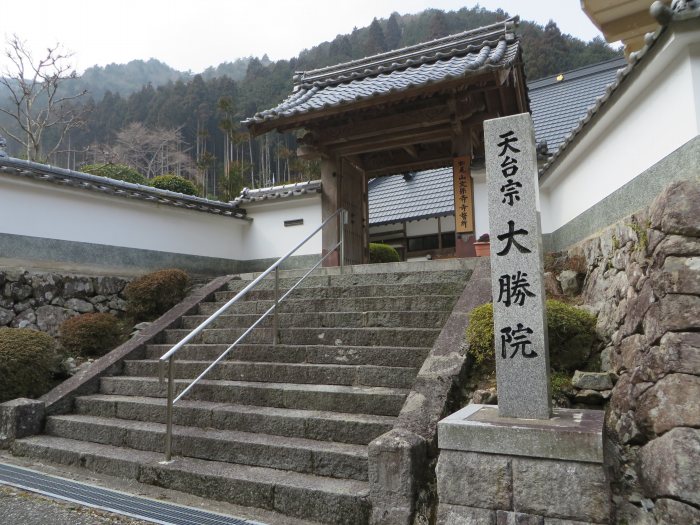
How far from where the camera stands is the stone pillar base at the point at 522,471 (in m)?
2.67

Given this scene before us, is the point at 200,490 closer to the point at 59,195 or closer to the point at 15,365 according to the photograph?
the point at 15,365

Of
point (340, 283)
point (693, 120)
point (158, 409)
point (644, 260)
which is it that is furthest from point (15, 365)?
point (693, 120)

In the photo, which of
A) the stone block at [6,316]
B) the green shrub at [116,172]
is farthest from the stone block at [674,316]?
the green shrub at [116,172]

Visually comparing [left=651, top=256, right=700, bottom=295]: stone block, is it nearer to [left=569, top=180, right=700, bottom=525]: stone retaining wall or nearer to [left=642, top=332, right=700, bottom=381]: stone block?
[left=569, top=180, right=700, bottom=525]: stone retaining wall

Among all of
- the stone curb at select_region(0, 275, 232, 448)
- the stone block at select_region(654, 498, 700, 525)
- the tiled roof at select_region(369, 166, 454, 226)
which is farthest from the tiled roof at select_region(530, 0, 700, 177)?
the tiled roof at select_region(369, 166, 454, 226)

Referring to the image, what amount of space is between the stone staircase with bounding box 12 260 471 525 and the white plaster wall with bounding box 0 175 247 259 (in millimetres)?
2760

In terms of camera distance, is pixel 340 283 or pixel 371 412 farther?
pixel 340 283

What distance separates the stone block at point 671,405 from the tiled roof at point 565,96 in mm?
11292

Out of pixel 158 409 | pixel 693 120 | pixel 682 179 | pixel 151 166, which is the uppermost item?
pixel 151 166

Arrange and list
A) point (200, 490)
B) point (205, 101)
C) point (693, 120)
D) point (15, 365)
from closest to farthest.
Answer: point (693, 120)
point (200, 490)
point (15, 365)
point (205, 101)

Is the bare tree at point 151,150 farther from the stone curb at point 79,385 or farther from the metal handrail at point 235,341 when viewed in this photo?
the stone curb at point 79,385

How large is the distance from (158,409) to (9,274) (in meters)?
3.82

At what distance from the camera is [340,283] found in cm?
696

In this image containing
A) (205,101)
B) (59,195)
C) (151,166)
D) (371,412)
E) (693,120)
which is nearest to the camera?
(693,120)
